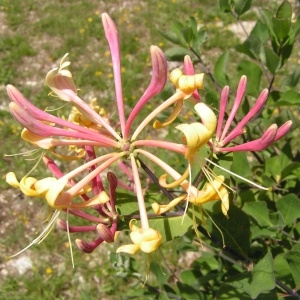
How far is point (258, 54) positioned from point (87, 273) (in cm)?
184

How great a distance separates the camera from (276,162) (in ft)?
5.71

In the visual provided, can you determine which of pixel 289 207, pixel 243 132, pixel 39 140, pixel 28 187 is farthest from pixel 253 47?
pixel 28 187

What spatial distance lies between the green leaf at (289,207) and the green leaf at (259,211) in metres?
0.05

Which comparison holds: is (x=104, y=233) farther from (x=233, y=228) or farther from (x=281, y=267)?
(x=281, y=267)

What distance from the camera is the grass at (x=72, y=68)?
118 inches

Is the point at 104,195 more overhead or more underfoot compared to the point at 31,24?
more overhead

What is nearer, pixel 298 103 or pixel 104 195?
pixel 104 195

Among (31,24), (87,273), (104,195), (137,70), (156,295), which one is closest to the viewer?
(104,195)

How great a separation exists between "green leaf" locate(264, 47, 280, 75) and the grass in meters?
1.71

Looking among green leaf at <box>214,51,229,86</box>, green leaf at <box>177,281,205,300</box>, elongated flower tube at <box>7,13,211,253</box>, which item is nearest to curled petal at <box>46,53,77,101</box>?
elongated flower tube at <box>7,13,211,253</box>

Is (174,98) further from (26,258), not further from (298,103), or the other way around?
(26,258)

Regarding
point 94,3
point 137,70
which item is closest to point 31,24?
point 94,3

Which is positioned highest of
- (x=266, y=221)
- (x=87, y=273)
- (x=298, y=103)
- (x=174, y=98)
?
(x=174, y=98)

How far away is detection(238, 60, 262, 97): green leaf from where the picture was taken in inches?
66.8
